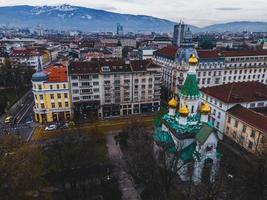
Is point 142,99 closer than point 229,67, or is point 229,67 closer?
point 142,99

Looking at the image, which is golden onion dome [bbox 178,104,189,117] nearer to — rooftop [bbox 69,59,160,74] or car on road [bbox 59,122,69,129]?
rooftop [bbox 69,59,160,74]

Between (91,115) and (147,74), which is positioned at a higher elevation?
(147,74)

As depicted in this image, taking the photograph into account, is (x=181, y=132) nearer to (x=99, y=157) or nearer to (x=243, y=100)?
(x=99, y=157)

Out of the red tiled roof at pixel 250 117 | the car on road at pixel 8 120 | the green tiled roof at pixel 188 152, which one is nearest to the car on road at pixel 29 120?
the car on road at pixel 8 120

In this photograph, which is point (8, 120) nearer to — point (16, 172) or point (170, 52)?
point (16, 172)

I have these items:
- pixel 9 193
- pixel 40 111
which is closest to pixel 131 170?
pixel 9 193

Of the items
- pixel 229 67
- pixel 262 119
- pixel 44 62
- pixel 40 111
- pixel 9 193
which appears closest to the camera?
pixel 9 193

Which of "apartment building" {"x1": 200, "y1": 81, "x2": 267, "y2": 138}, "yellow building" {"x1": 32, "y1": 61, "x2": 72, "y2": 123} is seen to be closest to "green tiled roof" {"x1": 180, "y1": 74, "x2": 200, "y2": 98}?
"apartment building" {"x1": 200, "y1": 81, "x2": 267, "y2": 138}
